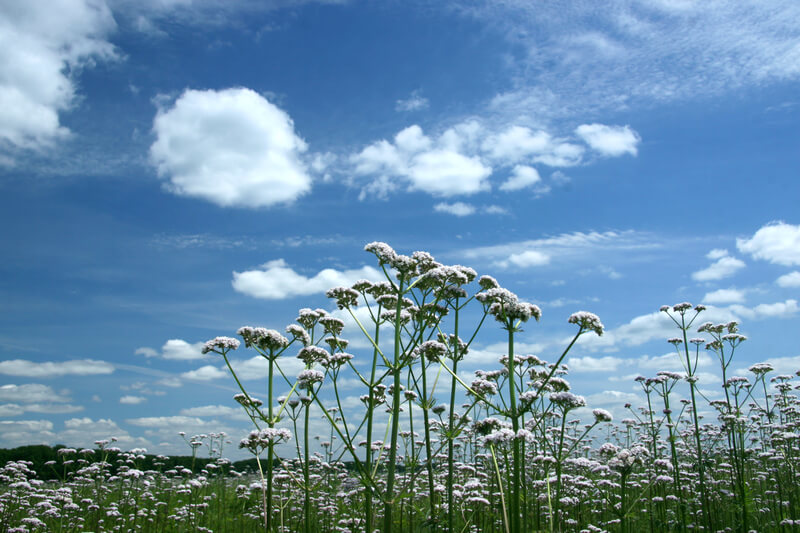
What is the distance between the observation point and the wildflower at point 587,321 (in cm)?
741

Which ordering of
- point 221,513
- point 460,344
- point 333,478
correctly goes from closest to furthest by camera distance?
point 460,344, point 221,513, point 333,478

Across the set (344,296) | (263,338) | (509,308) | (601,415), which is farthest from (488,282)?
(263,338)

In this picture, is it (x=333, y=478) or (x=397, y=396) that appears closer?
(x=397, y=396)

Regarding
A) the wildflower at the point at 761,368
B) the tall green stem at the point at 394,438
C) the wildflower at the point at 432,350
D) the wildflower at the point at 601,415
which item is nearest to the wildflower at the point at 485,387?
the wildflower at the point at 432,350

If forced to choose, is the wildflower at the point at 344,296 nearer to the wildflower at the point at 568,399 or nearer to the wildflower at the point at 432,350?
the wildflower at the point at 432,350

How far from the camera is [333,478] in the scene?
16.6 m

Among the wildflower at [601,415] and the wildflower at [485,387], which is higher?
the wildflower at [485,387]

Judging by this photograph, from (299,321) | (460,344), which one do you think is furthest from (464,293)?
(299,321)

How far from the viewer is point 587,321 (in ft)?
24.7

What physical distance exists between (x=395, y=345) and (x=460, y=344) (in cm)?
203

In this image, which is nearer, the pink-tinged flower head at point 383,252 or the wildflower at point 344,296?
the pink-tinged flower head at point 383,252

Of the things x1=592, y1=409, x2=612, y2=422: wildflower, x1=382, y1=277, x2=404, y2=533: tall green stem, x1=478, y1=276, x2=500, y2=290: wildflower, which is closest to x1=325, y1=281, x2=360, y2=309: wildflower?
x1=382, y1=277, x2=404, y2=533: tall green stem

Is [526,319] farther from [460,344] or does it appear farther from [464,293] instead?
[460,344]

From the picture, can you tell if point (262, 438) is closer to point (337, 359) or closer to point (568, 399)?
point (337, 359)
